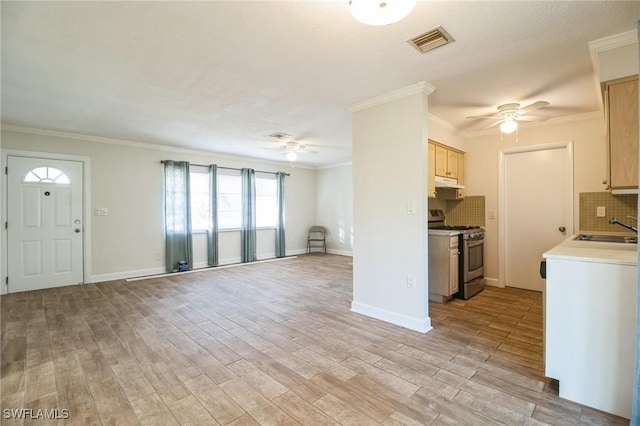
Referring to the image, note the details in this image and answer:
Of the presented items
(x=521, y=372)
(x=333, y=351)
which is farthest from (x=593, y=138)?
(x=333, y=351)

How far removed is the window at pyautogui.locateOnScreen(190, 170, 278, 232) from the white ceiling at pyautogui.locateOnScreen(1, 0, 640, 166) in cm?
230

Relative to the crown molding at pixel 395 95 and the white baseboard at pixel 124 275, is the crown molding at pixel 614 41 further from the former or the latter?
the white baseboard at pixel 124 275

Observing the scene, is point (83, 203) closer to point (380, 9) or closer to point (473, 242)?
point (380, 9)

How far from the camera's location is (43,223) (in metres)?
4.61

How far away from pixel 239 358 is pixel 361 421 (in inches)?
46.3

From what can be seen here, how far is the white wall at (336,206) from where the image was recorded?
308 inches

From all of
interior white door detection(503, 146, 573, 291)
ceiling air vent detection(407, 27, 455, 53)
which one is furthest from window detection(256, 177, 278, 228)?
ceiling air vent detection(407, 27, 455, 53)

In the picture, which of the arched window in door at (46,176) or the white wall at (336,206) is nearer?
the arched window in door at (46,176)

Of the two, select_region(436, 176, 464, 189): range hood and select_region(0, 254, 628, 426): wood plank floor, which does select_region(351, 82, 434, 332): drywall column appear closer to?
select_region(0, 254, 628, 426): wood plank floor

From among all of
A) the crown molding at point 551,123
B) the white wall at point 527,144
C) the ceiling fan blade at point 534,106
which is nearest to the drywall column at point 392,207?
the ceiling fan blade at point 534,106

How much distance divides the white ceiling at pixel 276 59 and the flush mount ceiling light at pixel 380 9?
34 centimetres

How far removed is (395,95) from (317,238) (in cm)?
577

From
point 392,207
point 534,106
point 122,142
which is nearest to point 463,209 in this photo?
point 534,106

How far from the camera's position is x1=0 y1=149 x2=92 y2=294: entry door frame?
430cm
